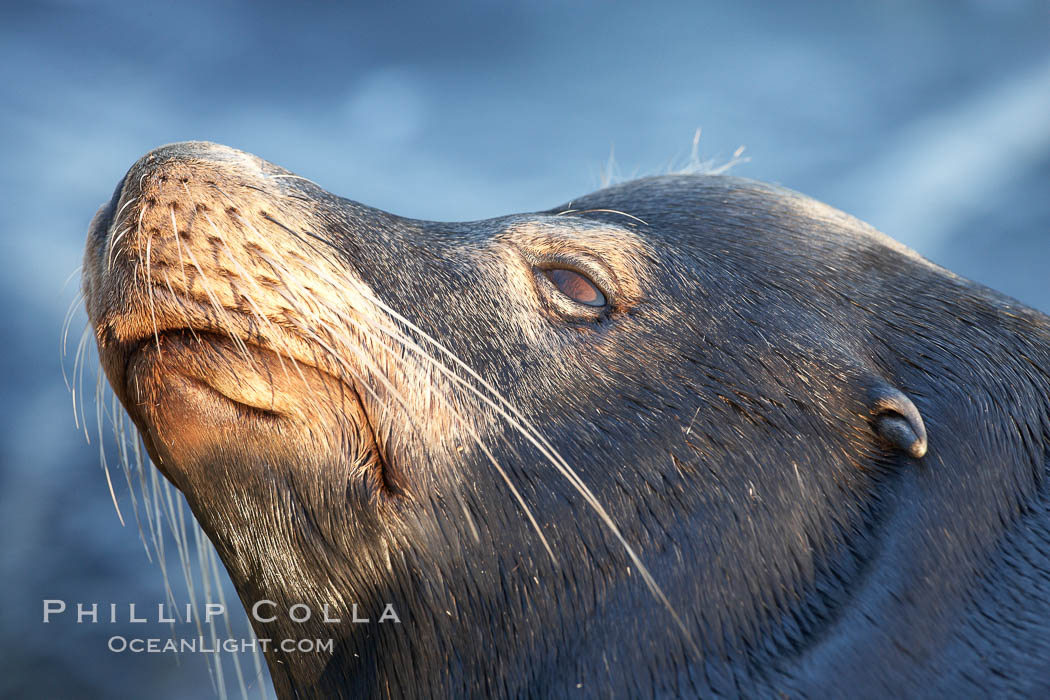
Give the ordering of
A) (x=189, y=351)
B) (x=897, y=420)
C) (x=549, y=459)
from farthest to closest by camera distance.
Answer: (x=897, y=420) → (x=549, y=459) → (x=189, y=351)

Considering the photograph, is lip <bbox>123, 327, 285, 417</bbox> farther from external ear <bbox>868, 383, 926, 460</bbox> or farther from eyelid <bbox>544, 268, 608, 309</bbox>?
external ear <bbox>868, 383, 926, 460</bbox>

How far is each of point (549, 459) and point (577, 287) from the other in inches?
20.4

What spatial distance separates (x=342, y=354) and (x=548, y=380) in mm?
522

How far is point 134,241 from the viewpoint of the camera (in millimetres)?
2217

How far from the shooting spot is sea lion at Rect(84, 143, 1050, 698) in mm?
2234

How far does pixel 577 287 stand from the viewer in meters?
2.63

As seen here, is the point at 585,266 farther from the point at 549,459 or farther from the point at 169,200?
the point at 169,200

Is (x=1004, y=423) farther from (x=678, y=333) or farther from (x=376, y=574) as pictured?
(x=376, y=574)

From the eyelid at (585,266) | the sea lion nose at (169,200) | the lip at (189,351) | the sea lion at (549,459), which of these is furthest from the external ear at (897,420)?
the sea lion nose at (169,200)

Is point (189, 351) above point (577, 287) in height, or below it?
below

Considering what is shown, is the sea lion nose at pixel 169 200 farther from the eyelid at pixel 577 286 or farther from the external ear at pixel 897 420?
the external ear at pixel 897 420

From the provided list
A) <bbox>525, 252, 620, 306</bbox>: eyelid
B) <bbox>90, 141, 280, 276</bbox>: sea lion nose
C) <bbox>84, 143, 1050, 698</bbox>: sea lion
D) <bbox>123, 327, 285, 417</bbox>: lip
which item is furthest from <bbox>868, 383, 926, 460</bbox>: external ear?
<bbox>90, 141, 280, 276</bbox>: sea lion nose

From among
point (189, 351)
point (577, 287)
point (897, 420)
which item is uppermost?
point (577, 287)

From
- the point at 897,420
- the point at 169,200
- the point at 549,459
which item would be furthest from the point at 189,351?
the point at 897,420
